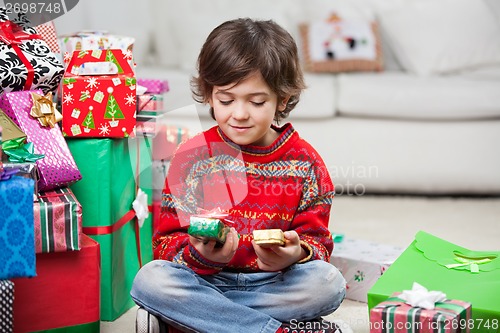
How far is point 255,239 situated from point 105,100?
0.53 metres

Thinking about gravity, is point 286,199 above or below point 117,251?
above

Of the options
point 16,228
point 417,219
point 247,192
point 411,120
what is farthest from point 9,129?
point 411,120

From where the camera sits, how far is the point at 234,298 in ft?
4.77

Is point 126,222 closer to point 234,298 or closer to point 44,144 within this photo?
point 44,144

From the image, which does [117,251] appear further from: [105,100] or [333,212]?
[333,212]

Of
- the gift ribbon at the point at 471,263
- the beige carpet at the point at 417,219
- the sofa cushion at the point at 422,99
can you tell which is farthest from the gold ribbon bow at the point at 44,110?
the sofa cushion at the point at 422,99

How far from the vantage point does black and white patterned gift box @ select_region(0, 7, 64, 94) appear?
5.15 feet

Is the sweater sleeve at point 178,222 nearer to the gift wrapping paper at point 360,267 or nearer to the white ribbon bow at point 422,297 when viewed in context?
the white ribbon bow at point 422,297

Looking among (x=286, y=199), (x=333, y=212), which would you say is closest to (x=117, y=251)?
(x=286, y=199)

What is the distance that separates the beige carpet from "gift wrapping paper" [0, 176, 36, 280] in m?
1.21

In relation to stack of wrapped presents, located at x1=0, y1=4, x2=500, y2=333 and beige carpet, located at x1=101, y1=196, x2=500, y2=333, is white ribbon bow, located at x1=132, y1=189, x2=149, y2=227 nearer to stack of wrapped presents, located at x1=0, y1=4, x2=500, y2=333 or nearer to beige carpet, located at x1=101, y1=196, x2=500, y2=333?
stack of wrapped presents, located at x1=0, y1=4, x2=500, y2=333

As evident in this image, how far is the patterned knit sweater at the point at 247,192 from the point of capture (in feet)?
4.82

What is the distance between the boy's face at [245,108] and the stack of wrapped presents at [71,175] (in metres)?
0.28

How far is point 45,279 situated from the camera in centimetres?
147
